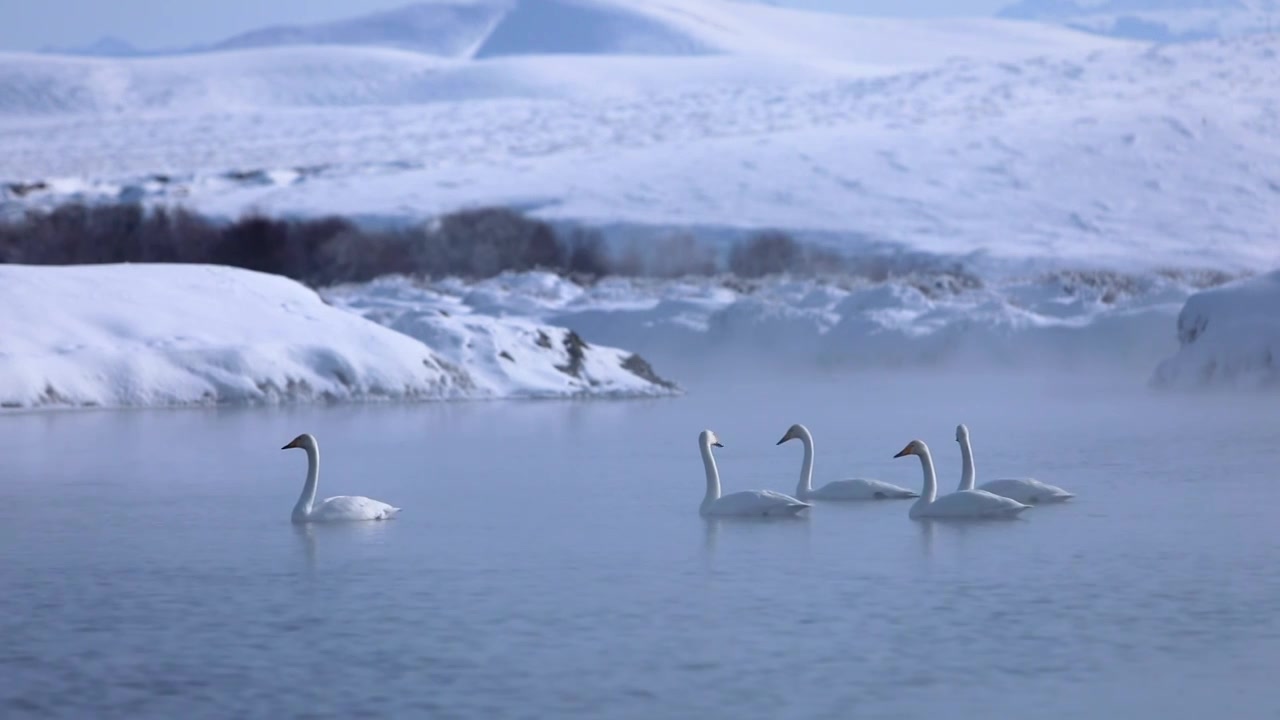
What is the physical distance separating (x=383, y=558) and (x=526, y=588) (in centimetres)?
106

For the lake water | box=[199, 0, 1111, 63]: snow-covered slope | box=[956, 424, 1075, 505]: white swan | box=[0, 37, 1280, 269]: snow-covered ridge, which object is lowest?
the lake water

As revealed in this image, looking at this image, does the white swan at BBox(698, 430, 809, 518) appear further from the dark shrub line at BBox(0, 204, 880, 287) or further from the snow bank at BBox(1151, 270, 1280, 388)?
the dark shrub line at BBox(0, 204, 880, 287)

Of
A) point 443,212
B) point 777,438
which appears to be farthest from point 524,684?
point 443,212

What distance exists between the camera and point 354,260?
40.3 meters

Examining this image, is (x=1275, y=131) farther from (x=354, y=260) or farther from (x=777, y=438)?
(x=777, y=438)

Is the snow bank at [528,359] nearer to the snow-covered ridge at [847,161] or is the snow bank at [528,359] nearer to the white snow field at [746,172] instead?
the white snow field at [746,172]

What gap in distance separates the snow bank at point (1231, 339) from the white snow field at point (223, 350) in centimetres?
522

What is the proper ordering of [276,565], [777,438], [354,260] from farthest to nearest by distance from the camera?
[354,260] → [777,438] → [276,565]

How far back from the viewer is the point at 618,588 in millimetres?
7816

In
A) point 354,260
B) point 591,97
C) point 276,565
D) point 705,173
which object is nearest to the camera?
point 276,565

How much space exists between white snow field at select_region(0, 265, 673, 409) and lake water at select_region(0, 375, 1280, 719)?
407cm

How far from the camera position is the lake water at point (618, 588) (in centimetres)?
599

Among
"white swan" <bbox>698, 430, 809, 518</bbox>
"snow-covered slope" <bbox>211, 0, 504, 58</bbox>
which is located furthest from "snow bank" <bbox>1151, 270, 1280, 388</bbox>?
"snow-covered slope" <bbox>211, 0, 504, 58</bbox>

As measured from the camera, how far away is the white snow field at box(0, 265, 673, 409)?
60.0 feet
